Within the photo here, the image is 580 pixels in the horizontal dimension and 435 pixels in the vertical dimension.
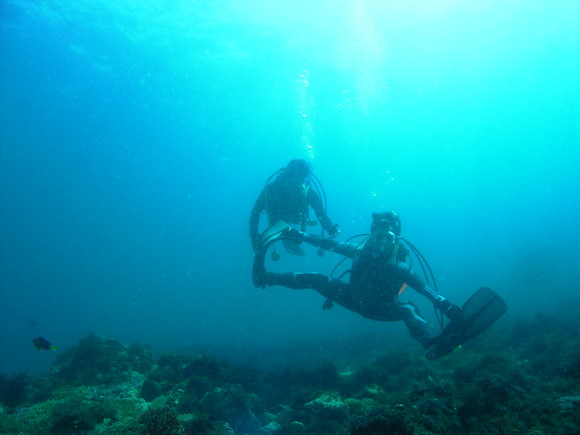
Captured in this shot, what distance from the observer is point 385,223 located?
680 centimetres

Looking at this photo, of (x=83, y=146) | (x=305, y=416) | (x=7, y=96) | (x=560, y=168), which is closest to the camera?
(x=305, y=416)

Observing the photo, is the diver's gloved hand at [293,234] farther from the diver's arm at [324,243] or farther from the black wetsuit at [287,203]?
the black wetsuit at [287,203]

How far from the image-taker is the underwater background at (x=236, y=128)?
28469 millimetres

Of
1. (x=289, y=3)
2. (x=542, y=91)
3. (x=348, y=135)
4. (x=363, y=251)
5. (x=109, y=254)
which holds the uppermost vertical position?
(x=109, y=254)

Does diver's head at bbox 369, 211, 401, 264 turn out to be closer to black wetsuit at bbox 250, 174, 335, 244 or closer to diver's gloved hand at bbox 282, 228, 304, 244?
diver's gloved hand at bbox 282, 228, 304, 244

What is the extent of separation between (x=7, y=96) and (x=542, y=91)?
92.5m

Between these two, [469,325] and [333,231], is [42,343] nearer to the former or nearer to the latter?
[333,231]

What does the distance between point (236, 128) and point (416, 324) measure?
247ft

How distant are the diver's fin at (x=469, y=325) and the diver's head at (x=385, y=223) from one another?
2.04m

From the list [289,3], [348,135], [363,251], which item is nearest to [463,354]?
[363,251]

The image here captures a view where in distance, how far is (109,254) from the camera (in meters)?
149

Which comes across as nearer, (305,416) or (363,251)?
(305,416)

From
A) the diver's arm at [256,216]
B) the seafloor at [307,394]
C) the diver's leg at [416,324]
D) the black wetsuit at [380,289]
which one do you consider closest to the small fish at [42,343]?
the seafloor at [307,394]

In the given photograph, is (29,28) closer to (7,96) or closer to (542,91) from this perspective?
(7,96)
